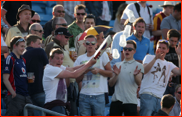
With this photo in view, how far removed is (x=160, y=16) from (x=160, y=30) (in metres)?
0.49

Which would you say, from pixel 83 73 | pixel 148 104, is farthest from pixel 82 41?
pixel 148 104

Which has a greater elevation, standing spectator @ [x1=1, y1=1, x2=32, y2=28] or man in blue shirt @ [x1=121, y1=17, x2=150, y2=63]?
standing spectator @ [x1=1, y1=1, x2=32, y2=28]

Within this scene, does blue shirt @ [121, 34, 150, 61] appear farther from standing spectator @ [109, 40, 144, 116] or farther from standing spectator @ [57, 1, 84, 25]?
standing spectator @ [57, 1, 84, 25]

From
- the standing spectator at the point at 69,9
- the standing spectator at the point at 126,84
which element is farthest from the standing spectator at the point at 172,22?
the standing spectator at the point at 69,9

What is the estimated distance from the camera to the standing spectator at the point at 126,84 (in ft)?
19.3

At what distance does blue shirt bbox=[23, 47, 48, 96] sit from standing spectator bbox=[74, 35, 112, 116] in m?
0.66

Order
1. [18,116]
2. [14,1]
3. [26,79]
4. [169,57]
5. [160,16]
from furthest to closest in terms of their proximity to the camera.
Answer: [160,16], [14,1], [169,57], [26,79], [18,116]

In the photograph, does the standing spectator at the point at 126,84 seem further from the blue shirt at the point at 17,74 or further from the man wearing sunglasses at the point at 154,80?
the blue shirt at the point at 17,74

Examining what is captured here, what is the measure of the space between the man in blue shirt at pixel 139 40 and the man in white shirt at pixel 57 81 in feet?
6.68

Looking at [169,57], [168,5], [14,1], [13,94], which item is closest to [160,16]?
[168,5]

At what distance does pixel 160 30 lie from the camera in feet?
28.0

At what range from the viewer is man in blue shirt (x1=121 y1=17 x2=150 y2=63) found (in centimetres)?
707

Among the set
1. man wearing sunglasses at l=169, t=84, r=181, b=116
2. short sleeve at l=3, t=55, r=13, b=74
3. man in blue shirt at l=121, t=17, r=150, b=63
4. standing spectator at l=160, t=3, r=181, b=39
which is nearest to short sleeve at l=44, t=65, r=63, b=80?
short sleeve at l=3, t=55, r=13, b=74

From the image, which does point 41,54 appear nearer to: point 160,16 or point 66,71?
point 66,71
